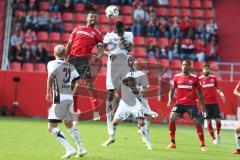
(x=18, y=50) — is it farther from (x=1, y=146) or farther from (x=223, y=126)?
(x=1, y=146)

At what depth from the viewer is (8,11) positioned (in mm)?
32031

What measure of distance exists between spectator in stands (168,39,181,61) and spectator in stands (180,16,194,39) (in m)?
1.12

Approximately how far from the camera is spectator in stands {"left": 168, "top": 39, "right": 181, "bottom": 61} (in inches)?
1220

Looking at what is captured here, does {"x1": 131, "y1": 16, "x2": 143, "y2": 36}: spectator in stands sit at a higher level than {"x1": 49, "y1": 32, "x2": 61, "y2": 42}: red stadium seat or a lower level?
higher

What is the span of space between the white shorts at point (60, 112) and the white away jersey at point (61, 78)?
10 centimetres

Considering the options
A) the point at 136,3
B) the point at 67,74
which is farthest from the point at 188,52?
the point at 67,74

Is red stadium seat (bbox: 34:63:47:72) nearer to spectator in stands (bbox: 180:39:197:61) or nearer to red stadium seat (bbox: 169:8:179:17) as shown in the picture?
spectator in stands (bbox: 180:39:197:61)

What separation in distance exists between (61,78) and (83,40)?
401 centimetres

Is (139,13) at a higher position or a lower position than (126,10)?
lower

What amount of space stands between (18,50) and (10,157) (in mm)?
17496

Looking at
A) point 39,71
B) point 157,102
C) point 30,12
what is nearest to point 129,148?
point 157,102

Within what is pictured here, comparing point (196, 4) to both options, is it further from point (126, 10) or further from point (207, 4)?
point (126, 10)

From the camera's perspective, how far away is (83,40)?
16156mm

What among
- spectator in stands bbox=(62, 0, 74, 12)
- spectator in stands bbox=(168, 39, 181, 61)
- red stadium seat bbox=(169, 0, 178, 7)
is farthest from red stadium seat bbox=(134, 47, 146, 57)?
red stadium seat bbox=(169, 0, 178, 7)
